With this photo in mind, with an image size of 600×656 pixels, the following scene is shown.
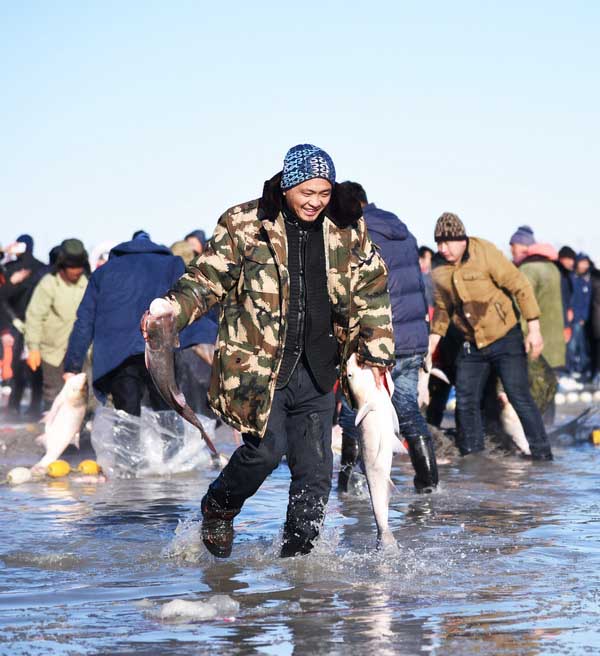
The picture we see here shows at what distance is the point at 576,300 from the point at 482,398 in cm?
1497

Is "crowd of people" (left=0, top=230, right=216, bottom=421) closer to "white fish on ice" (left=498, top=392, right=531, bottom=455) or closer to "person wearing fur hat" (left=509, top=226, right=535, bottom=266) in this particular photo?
"white fish on ice" (left=498, top=392, right=531, bottom=455)

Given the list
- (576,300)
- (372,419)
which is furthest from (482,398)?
(576,300)

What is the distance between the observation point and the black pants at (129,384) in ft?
33.5

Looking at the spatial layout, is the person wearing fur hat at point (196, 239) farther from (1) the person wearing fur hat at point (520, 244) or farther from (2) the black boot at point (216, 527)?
(2) the black boot at point (216, 527)

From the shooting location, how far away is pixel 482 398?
40.7 ft

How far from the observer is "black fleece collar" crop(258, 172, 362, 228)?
19.9 feet

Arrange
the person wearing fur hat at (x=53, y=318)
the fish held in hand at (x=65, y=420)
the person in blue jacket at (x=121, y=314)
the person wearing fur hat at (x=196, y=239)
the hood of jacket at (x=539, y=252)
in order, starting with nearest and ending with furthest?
the person in blue jacket at (x=121, y=314)
the fish held in hand at (x=65, y=420)
the person wearing fur hat at (x=53, y=318)
the hood of jacket at (x=539, y=252)
the person wearing fur hat at (x=196, y=239)

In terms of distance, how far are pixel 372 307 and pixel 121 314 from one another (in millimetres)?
4146

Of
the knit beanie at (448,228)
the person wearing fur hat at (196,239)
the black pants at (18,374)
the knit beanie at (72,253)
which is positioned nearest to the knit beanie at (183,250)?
the person wearing fur hat at (196,239)

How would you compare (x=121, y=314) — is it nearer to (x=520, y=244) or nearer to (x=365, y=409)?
(x=365, y=409)

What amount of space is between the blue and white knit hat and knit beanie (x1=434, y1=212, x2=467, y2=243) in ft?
14.2

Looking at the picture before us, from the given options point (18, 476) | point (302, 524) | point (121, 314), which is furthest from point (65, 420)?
point (302, 524)

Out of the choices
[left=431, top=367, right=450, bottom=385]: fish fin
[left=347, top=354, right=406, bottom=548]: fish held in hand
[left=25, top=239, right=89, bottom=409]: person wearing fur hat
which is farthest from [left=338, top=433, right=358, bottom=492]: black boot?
[left=25, top=239, right=89, bottom=409]: person wearing fur hat

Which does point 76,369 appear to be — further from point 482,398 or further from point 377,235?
point 482,398
